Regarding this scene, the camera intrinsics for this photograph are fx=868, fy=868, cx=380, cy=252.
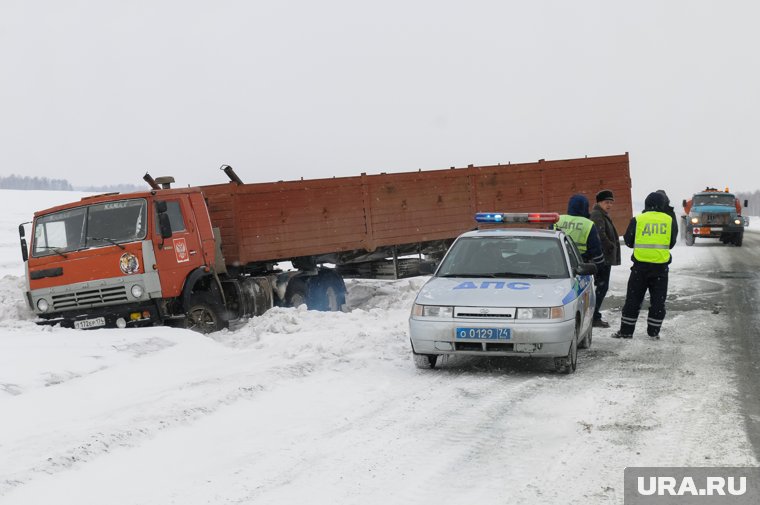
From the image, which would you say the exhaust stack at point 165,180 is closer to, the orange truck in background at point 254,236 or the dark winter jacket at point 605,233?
the orange truck in background at point 254,236

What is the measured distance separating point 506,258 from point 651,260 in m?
2.32

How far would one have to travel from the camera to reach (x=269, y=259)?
1473 centimetres

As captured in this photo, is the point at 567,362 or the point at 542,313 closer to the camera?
the point at 542,313

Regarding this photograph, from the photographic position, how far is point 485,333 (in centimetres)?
852

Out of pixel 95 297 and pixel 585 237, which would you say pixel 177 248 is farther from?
pixel 585 237

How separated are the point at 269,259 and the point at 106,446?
28.2 feet

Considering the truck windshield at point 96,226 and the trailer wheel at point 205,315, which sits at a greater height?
the truck windshield at point 96,226

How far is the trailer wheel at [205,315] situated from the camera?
12.7m

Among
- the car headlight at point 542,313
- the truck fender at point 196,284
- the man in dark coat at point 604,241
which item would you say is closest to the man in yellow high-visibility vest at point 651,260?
the man in dark coat at point 604,241

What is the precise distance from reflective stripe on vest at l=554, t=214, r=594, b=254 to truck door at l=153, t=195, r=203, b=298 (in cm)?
527

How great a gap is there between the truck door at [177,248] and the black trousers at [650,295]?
613 cm
